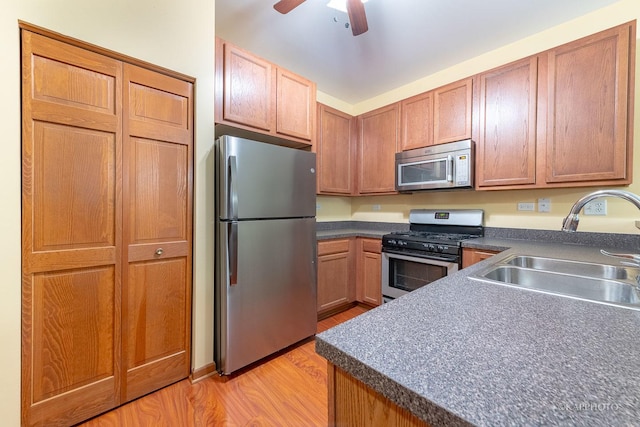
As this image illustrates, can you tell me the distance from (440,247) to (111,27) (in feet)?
8.66

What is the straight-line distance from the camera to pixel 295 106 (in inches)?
91.9

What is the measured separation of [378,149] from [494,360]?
2793mm

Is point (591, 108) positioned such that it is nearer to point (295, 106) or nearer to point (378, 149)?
point (378, 149)

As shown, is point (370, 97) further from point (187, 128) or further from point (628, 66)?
point (187, 128)

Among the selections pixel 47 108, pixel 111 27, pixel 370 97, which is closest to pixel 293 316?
pixel 47 108

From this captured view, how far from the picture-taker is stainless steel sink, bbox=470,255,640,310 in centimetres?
100

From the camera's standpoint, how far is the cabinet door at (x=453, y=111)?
2.38 metres

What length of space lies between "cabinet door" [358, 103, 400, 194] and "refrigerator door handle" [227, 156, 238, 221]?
5.90 feet

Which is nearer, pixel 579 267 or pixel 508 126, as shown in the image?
pixel 579 267

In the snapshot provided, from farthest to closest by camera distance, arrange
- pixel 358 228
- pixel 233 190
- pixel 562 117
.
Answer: pixel 358 228
pixel 562 117
pixel 233 190

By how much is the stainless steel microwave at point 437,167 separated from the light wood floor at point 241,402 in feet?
6.10

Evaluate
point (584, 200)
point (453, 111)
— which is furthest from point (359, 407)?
point (453, 111)

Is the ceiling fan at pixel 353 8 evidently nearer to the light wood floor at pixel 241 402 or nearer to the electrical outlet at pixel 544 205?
the electrical outlet at pixel 544 205

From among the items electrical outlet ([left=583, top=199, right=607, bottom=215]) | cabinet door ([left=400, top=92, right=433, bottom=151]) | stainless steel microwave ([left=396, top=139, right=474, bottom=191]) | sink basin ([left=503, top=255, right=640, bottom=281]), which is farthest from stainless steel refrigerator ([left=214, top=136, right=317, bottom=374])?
electrical outlet ([left=583, top=199, right=607, bottom=215])
